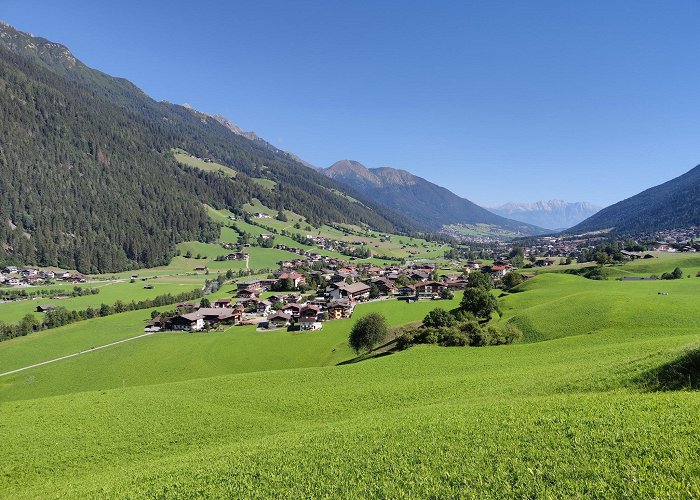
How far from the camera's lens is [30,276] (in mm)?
164500

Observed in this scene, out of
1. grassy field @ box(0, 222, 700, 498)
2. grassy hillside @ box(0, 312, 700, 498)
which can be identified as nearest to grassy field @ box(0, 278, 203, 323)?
grassy field @ box(0, 222, 700, 498)

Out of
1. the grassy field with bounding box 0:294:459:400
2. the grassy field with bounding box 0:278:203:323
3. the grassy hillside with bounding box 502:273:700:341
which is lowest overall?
the grassy field with bounding box 0:294:459:400

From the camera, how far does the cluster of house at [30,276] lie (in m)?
153

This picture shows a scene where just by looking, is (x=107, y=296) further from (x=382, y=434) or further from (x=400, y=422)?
(x=382, y=434)

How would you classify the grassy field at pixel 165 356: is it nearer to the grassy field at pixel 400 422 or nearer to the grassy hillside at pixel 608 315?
the grassy field at pixel 400 422

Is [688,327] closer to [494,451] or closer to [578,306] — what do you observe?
[578,306]

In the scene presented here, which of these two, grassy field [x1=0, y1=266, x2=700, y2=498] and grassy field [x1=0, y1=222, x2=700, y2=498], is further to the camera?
grassy field [x1=0, y1=222, x2=700, y2=498]

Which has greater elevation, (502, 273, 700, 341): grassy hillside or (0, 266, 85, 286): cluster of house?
(0, 266, 85, 286): cluster of house

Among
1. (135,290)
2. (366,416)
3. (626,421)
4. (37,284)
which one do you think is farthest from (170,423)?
(37,284)

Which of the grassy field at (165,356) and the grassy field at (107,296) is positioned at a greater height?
the grassy field at (107,296)

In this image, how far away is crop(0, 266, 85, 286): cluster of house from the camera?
153m

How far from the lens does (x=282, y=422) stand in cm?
2956

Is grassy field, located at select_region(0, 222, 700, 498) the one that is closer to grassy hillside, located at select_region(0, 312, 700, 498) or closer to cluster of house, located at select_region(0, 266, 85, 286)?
grassy hillside, located at select_region(0, 312, 700, 498)

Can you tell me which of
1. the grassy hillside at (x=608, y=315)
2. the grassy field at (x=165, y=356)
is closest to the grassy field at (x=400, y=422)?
the grassy hillside at (x=608, y=315)
